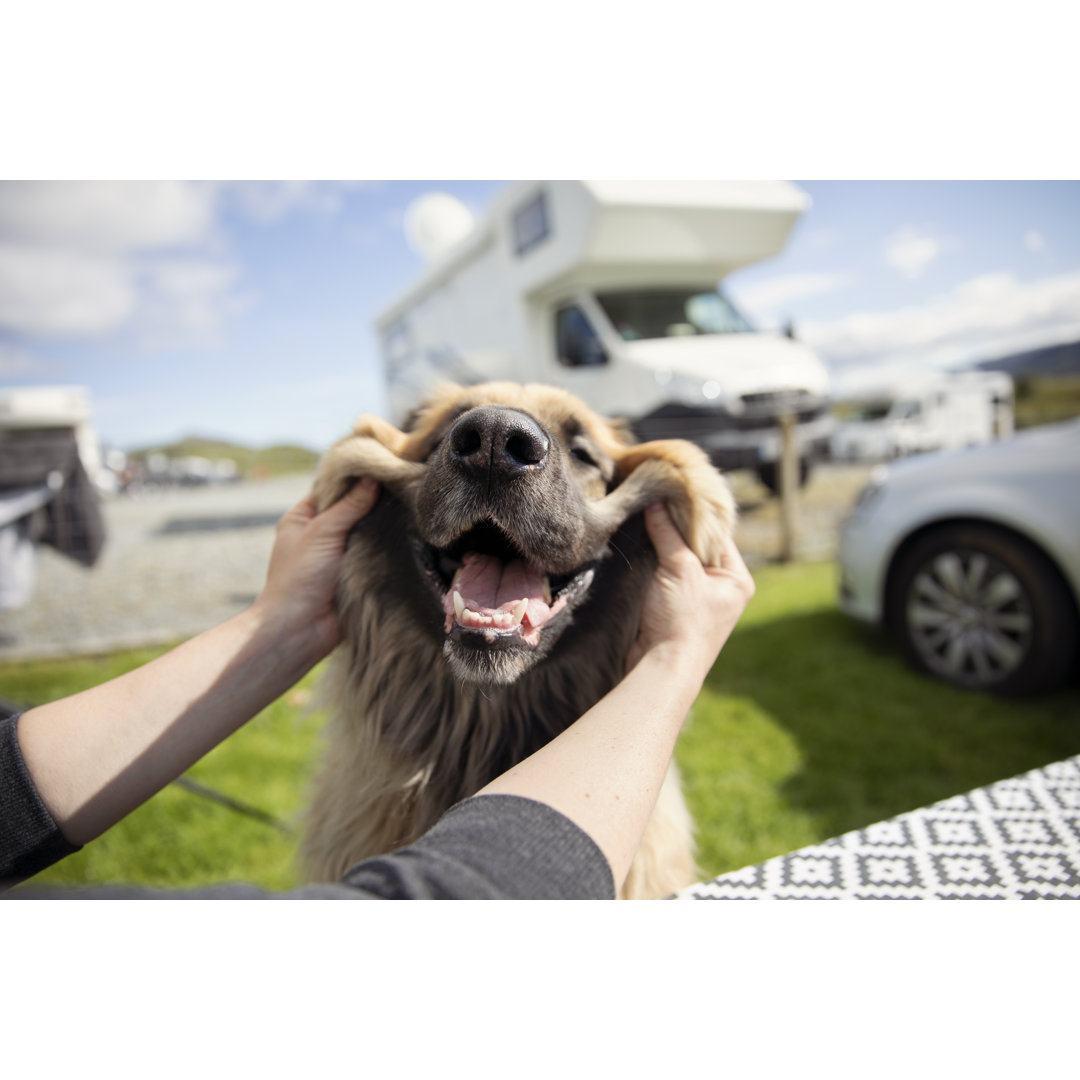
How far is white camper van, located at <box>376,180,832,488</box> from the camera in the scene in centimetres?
633

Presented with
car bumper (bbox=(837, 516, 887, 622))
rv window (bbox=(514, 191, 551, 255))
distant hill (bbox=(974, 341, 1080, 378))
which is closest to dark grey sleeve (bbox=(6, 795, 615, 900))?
car bumper (bbox=(837, 516, 887, 622))

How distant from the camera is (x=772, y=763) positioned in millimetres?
2986

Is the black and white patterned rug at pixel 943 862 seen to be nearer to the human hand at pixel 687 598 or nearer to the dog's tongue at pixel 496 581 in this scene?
the human hand at pixel 687 598

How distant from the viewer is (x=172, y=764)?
1.15 metres

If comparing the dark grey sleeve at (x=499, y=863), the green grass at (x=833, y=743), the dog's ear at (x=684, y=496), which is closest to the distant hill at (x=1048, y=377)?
the green grass at (x=833, y=743)

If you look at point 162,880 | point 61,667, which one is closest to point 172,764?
point 162,880

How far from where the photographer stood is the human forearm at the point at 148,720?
3.43ft

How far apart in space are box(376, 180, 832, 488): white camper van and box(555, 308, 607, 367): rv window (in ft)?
0.05

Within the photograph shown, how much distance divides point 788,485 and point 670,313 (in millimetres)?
2387

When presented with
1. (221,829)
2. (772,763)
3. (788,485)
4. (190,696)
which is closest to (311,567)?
(190,696)

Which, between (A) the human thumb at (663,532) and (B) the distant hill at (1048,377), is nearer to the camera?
(A) the human thumb at (663,532)

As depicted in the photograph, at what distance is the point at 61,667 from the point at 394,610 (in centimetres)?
433

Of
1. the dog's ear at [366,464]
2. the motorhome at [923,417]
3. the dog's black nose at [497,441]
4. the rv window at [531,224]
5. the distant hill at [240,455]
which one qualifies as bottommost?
the motorhome at [923,417]
